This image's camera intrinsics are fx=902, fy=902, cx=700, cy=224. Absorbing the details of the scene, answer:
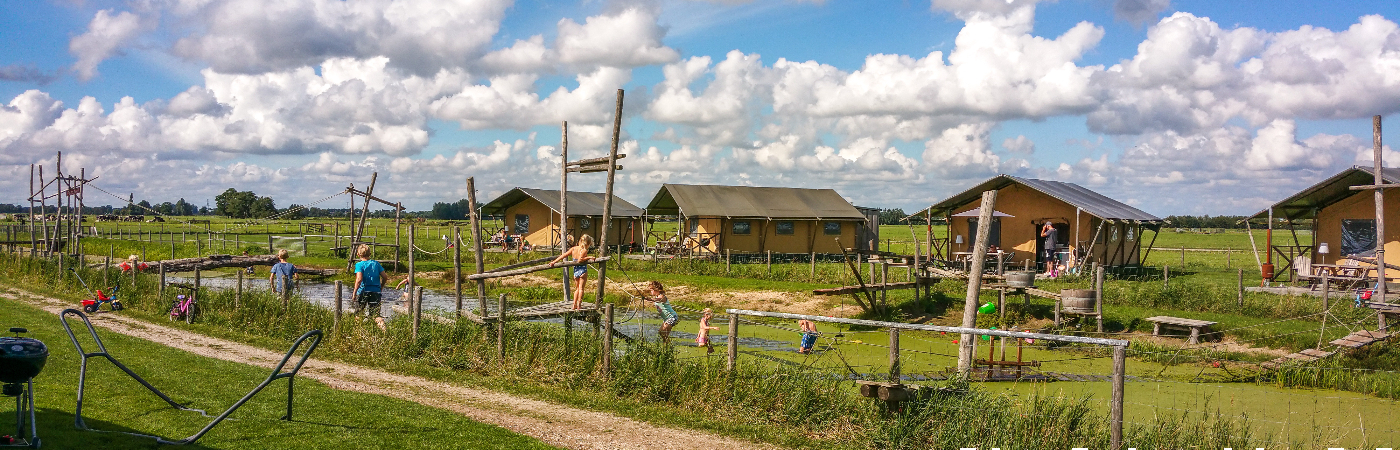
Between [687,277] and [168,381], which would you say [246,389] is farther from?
[687,277]

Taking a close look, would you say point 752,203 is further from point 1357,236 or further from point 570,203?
point 1357,236

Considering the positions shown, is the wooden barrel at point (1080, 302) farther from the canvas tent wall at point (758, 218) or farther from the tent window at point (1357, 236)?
the canvas tent wall at point (758, 218)

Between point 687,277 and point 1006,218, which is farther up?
point 1006,218

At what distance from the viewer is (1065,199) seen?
30734 millimetres

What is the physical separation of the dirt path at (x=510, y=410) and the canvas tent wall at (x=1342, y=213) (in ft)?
78.2

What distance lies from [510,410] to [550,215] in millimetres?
34182

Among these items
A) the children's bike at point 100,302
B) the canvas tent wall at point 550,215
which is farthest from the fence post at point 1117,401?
the canvas tent wall at point 550,215

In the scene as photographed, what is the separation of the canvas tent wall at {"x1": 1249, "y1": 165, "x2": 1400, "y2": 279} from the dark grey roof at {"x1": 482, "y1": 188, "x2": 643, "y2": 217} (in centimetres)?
2697

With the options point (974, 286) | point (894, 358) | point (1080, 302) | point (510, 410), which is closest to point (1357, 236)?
point (1080, 302)

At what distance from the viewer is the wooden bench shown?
58.9 ft

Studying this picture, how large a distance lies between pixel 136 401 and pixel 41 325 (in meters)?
8.85

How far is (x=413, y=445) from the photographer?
8.52 m

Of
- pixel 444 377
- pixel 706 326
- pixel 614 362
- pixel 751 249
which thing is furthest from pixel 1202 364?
pixel 751 249

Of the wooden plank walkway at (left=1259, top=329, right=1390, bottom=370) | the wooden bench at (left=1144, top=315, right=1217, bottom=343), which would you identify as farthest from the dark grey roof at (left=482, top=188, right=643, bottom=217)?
the wooden plank walkway at (left=1259, top=329, right=1390, bottom=370)
